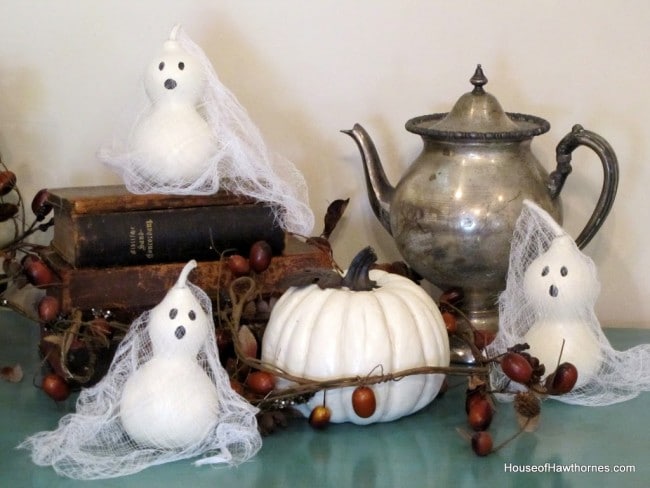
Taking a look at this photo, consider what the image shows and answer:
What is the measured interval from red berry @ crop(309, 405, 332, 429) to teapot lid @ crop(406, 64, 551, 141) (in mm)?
300

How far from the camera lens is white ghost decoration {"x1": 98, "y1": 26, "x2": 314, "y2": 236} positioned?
0.86 metres

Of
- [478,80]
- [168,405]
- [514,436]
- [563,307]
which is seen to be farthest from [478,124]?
[168,405]

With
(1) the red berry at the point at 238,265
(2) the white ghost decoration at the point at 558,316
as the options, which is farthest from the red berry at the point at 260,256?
(2) the white ghost decoration at the point at 558,316

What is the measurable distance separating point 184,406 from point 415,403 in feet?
0.67

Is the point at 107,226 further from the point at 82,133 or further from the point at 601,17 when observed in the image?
the point at 601,17

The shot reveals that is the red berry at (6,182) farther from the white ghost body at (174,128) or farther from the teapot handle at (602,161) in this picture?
the teapot handle at (602,161)

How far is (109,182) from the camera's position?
108 centimetres

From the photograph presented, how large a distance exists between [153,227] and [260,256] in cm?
10

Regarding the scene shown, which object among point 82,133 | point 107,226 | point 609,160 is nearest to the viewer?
point 107,226

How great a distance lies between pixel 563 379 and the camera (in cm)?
79

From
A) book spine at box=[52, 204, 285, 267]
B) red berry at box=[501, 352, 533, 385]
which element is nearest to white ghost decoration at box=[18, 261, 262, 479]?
book spine at box=[52, 204, 285, 267]

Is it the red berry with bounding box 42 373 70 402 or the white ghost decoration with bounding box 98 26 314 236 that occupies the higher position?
the white ghost decoration with bounding box 98 26 314 236

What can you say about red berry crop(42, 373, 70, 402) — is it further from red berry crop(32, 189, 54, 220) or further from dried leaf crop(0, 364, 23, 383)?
red berry crop(32, 189, 54, 220)

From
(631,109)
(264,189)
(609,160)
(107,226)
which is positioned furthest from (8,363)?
(631,109)
